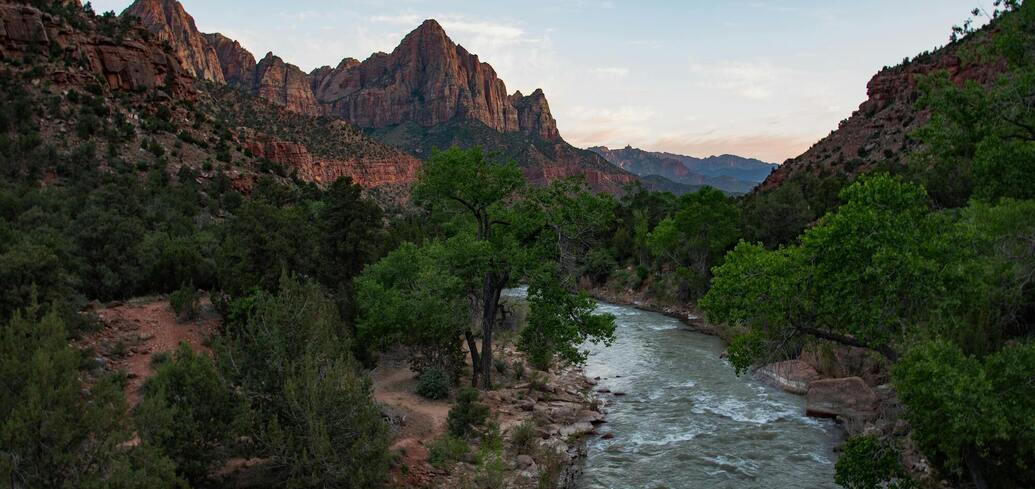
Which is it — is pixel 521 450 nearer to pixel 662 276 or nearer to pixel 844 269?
pixel 844 269

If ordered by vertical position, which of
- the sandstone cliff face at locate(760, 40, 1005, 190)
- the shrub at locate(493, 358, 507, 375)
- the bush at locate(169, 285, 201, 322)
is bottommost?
the shrub at locate(493, 358, 507, 375)

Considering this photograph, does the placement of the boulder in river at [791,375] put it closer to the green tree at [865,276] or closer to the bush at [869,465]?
the bush at [869,465]

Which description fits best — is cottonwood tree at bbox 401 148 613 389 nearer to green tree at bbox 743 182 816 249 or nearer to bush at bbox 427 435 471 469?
bush at bbox 427 435 471 469

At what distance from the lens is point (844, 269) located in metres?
8.85

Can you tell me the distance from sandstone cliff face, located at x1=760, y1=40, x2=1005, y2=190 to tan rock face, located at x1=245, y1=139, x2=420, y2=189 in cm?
4465

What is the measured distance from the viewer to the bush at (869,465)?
910 cm

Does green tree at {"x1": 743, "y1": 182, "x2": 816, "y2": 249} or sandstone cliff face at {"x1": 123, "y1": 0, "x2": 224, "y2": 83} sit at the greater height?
sandstone cliff face at {"x1": 123, "y1": 0, "x2": 224, "y2": 83}

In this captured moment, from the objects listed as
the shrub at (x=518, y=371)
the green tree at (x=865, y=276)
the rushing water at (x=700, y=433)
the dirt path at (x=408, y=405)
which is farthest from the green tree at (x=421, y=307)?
the green tree at (x=865, y=276)

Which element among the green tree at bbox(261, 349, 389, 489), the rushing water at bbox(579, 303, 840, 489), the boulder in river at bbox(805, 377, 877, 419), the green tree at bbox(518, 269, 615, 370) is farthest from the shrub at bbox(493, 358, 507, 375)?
the green tree at bbox(261, 349, 389, 489)

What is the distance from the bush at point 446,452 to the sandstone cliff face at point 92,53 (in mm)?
43327

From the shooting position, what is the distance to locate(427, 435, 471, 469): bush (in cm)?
1319

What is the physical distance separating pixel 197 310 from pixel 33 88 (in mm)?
31436

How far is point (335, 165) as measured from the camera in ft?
248

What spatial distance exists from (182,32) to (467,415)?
199m
